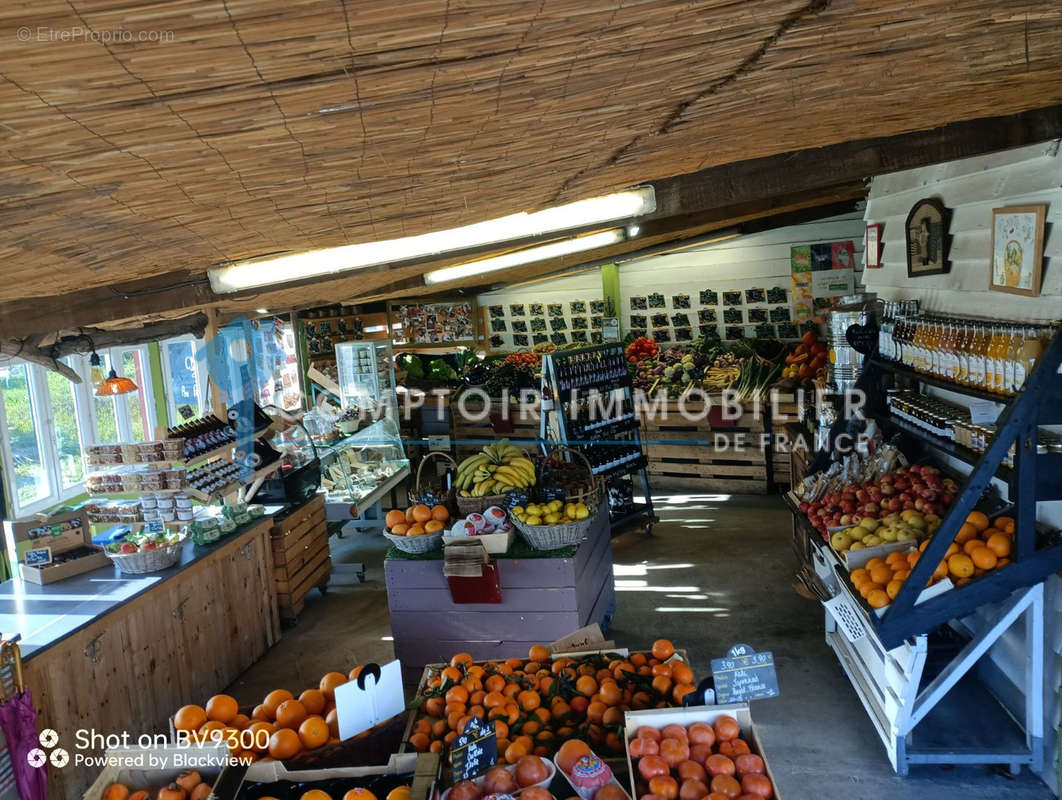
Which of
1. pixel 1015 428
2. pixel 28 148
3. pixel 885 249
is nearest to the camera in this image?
pixel 28 148

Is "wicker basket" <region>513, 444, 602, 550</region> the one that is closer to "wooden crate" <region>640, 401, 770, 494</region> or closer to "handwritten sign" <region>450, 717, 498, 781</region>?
"handwritten sign" <region>450, 717, 498, 781</region>

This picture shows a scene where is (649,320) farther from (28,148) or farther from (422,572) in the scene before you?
(28,148)

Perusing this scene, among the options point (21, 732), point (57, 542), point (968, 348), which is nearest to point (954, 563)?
point (968, 348)

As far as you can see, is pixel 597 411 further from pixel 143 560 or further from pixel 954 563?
pixel 954 563

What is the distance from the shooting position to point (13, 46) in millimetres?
947

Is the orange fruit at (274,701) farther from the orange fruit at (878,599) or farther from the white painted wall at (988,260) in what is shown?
the white painted wall at (988,260)

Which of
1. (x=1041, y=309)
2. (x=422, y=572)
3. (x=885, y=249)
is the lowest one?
(x=422, y=572)

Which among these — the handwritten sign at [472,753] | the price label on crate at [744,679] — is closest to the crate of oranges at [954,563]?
the price label on crate at [744,679]

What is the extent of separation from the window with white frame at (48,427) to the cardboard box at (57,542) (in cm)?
363

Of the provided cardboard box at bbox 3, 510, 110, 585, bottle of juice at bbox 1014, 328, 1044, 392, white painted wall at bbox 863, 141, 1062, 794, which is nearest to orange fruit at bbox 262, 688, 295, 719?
cardboard box at bbox 3, 510, 110, 585

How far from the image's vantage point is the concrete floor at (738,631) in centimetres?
412

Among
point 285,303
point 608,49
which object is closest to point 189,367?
point 285,303

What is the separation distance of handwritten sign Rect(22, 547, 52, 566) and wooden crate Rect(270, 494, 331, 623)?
1687 millimetres

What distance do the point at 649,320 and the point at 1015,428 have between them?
8.77 m
